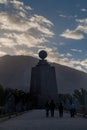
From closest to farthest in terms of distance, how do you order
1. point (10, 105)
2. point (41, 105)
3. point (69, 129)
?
point (69, 129)
point (10, 105)
point (41, 105)

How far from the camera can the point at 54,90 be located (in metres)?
118

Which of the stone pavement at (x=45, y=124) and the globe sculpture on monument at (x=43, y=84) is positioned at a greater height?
the globe sculpture on monument at (x=43, y=84)

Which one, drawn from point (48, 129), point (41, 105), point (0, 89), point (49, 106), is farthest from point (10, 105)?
point (41, 105)

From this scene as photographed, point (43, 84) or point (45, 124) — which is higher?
point (43, 84)

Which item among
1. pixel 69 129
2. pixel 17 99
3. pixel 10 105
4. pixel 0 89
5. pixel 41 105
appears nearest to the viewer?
pixel 69 129

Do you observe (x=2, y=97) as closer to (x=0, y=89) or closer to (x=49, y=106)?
(x=0, y=89)

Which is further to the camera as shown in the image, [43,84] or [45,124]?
[43,84]

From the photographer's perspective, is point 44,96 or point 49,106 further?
point 44,96

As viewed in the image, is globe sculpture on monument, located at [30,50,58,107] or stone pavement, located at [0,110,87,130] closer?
stone pavement, located at [0,110,87,130]

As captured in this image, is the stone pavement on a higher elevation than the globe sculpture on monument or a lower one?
lower

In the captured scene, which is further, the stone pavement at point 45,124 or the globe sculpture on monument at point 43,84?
the globe sculpture on monument at point 43,84

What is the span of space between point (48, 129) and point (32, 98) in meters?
97.1

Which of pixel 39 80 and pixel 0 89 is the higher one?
pixel 39 80

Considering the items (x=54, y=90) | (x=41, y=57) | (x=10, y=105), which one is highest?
(x=41, y=57)
